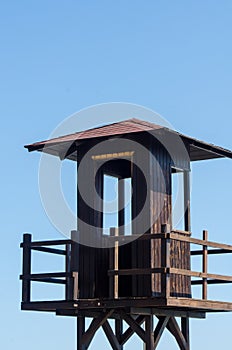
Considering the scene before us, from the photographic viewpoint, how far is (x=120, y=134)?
1995 centimetres

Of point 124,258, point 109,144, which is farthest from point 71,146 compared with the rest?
point 124,258

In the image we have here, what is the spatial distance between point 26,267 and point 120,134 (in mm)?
3245

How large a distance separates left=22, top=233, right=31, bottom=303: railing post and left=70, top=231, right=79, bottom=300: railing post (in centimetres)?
97

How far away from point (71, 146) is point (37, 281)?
2.87 m

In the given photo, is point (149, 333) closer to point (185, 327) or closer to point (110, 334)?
point (110, 334)

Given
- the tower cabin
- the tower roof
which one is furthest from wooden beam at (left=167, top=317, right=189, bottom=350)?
the tower roof

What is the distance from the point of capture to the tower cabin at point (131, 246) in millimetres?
19516

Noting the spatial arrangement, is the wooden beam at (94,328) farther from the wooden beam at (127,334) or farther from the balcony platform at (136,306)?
the wooden beam at (127,334)

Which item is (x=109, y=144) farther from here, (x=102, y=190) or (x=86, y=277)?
(x=86, y=277)

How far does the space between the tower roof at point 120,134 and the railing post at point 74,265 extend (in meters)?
1.98

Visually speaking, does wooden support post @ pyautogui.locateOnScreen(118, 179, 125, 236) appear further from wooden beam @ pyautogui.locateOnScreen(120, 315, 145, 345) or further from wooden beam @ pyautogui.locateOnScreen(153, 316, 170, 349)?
wooden beam @ pyautogui.locateOnScreen(153, 316, 170, 349)

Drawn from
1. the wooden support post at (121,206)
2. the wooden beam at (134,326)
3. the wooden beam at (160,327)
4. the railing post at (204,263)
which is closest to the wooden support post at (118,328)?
the wooden beam at (160,327)

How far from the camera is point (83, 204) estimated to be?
2044 cm

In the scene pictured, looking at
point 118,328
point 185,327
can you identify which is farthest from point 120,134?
point 118,328
